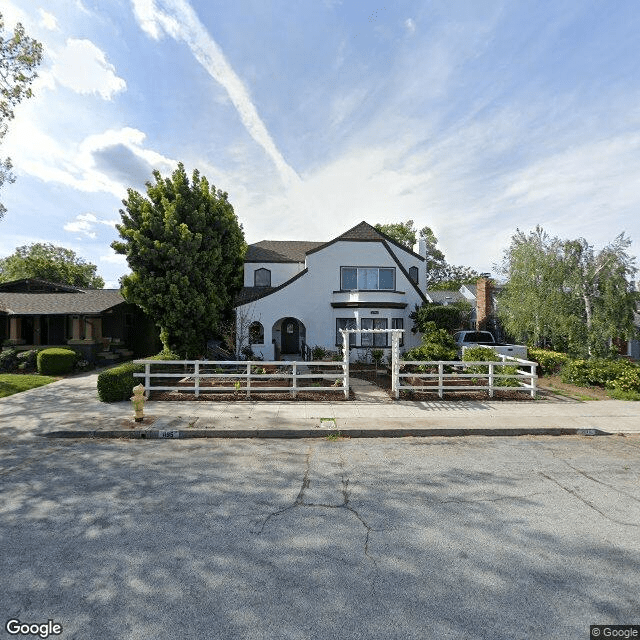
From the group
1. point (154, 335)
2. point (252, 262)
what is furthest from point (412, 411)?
point (154, 335)

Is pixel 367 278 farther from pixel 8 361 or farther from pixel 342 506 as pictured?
pixel 8 361

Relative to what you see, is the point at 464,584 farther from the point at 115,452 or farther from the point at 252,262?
the point at 252,262

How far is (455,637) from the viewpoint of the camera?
9.38 ft

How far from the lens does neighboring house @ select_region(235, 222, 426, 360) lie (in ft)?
62.1

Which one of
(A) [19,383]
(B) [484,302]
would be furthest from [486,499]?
(B) [484,302]

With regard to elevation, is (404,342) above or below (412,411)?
above

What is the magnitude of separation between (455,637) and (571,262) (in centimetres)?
1881

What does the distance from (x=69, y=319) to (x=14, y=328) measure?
316 cm

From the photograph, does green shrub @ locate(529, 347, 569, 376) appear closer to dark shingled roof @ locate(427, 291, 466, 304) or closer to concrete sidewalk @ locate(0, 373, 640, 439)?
concrete sidewalk @ locate(0, 373, 640, 439)

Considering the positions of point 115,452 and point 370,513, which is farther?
point 115,452

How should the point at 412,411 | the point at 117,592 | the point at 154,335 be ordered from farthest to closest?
1. the point at 154,335
2. the point at 412,411
3. the point at 117,592

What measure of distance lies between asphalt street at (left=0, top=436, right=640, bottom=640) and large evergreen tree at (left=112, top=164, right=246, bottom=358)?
10.0 m

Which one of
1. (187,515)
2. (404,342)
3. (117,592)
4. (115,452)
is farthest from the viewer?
(404,342)

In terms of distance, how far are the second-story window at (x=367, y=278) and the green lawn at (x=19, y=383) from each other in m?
15.4
